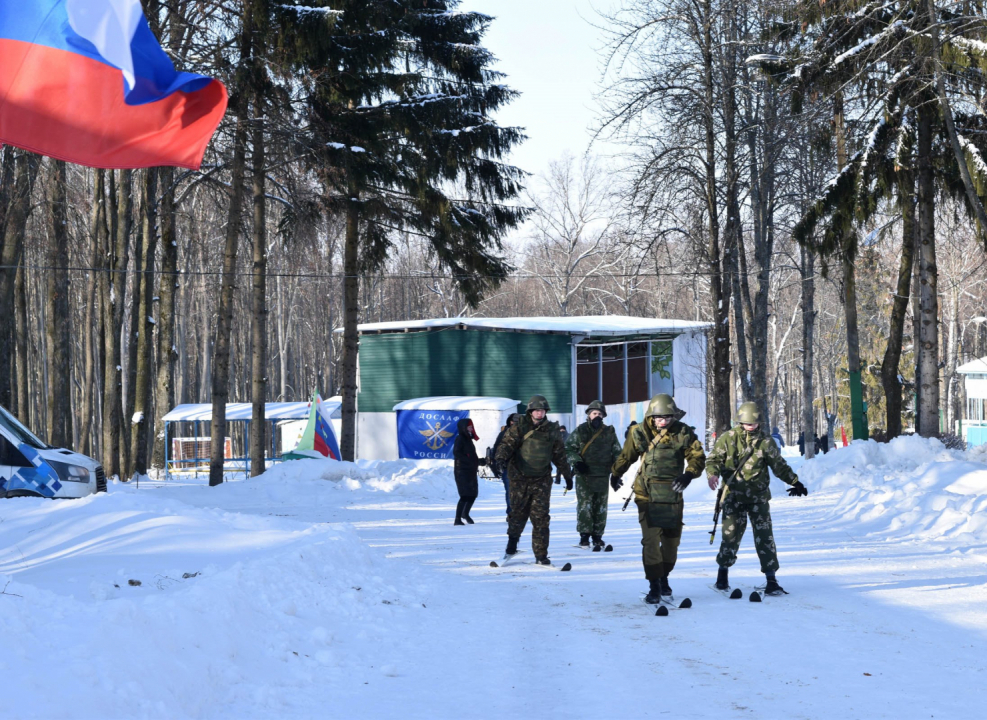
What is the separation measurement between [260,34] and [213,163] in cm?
432

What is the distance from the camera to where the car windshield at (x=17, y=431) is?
1572cm

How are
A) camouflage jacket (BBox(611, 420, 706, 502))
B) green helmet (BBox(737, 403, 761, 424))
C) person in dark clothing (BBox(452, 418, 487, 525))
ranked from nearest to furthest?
camouflage jacket (BBox(611, 420, 706, 502)) < green helmet (BBox(737, 403, 761, 424)) < person in dark clothing (BBox(452, 418, 487, 525))

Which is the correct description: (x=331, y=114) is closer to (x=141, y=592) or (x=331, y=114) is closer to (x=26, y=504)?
(x=26, y=504)

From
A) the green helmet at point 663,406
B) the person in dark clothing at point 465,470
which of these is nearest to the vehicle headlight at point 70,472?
the person in dark clothing at point 465,470

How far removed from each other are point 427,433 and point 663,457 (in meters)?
25.3

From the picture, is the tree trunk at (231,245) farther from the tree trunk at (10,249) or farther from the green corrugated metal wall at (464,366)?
the green corrugated metal wall at (464,366)

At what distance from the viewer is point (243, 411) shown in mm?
41406

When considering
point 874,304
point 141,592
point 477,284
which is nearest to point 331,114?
point 477,284

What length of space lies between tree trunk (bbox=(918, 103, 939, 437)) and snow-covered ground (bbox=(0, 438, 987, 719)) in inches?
283

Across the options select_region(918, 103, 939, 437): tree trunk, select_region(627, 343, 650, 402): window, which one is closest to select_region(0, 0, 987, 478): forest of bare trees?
select_region(918, 103, 939, 437): tree trunk

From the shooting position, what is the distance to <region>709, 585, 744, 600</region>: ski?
9172mm

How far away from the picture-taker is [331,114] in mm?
24422

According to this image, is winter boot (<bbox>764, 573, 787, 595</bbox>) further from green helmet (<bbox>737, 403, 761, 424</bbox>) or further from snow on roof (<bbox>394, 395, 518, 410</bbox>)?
snow on roof (<bbox>394, 395, 518, 410</bbox>)

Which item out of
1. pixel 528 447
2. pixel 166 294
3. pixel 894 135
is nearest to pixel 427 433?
pixel 166 294
